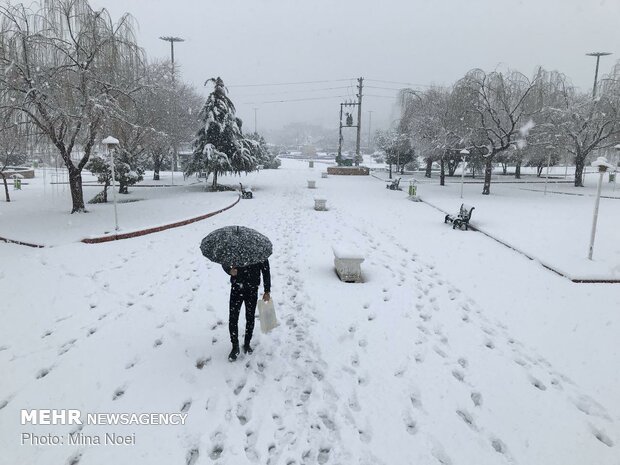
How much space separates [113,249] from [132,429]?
696 cm

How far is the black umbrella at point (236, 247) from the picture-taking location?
4207 millimetres

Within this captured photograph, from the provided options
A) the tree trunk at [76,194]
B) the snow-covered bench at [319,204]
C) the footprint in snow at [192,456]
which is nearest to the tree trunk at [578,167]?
the snow-covered bench at [319,204]

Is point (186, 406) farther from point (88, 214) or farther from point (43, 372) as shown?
point (88, 214)

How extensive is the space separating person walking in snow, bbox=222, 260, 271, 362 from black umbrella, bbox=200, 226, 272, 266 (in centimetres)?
19

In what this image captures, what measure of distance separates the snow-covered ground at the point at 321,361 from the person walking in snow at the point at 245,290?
0.38 m

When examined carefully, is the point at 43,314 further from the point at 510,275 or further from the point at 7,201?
the point at 7,201

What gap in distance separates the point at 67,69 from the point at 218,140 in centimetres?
1058

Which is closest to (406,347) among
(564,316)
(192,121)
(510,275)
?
(564,316)

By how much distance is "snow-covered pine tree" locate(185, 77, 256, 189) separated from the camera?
2197cm

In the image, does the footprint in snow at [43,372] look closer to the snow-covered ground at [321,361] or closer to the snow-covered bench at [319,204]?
the snow-covered ground at [321,361]

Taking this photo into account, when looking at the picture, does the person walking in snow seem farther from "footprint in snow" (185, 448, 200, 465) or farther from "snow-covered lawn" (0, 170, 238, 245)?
"snow-covered lawn" (0, 170, 238, 245)

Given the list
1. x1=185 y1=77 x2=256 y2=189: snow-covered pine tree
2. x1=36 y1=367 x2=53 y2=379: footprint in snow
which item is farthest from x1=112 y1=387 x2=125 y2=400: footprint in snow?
x1=185 y1=77 x2=256 y2=189: snow-covered pine tree

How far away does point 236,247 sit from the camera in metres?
4.27

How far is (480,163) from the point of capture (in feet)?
114
